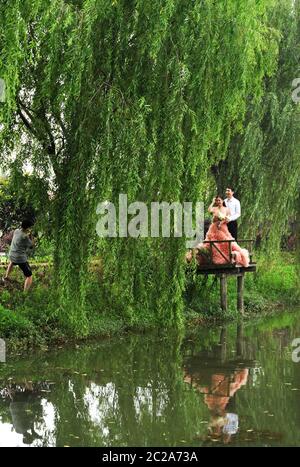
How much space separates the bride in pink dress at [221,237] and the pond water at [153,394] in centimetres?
251

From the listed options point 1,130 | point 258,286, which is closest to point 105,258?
point 1,130

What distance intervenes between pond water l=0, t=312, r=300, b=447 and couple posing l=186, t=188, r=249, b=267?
2487 mm

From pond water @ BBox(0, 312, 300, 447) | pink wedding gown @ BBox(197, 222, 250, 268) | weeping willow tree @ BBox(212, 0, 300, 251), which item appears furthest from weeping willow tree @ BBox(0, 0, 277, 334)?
weeping willow tree @ BBox(212, 0, 300, 251)

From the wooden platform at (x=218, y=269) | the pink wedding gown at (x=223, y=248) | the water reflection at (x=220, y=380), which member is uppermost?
the pink wedding gown at (x=223, y=248)

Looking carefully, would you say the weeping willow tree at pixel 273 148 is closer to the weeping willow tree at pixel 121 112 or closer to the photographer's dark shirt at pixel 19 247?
the weeping willow tree at pixel 121 112

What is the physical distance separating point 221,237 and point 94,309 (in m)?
3.83

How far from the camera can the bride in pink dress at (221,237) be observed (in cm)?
1905

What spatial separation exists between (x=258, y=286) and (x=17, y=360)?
11611 mm

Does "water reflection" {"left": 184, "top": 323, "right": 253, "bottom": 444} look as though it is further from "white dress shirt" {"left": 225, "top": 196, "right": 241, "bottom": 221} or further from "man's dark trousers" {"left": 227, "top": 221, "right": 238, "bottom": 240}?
"man's dark trousers" {"left": 227, "top": 221, "right": 238, "bottom": 240}

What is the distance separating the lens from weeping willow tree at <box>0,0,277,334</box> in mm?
13836

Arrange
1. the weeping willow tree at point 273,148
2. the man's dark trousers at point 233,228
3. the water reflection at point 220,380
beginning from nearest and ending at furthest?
the water reflection at point 220,380 → the man's dark trousers at point 233,228 → the weeping willow tree at point 273,148

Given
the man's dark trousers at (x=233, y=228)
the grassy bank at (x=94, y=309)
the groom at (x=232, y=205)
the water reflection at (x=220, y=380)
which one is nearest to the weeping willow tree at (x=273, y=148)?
the man's dark trousers at (x=233, y=228)

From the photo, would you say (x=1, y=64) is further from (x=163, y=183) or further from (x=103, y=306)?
(x=103, y=306)

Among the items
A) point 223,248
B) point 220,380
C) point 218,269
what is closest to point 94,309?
point 218,269
